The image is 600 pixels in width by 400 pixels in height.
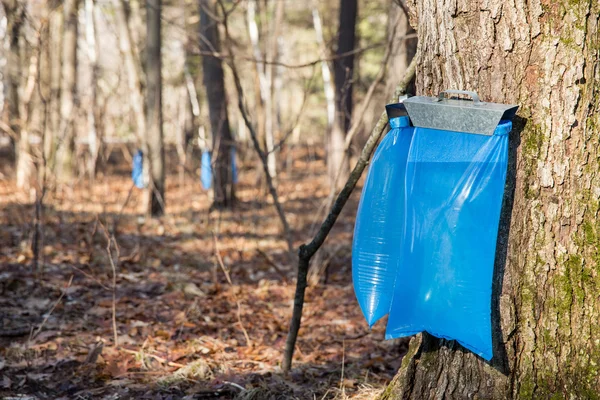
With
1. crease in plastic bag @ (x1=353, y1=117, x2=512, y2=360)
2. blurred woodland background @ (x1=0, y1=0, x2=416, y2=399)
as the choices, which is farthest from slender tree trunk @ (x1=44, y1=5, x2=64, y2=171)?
crease in plastic bag @ (x1=353, y1=117, x2=512, y2=360)

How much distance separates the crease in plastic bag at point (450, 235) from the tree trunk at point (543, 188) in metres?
0.12

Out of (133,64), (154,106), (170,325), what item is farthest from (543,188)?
(133,64)

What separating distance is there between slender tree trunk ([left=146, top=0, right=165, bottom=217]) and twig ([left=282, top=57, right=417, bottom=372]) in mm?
6720

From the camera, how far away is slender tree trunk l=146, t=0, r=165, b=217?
984cm

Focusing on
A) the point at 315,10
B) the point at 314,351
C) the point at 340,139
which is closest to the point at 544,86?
the point at 314,351

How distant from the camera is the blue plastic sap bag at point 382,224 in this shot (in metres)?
2.33

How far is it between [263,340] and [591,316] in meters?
2.53

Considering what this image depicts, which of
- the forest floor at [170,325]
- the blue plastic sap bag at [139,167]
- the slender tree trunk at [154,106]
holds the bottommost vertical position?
the forest floor at [170,325]

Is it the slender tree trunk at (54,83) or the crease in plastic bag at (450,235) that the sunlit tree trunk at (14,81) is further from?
the crease in plastic bag at (450,235)

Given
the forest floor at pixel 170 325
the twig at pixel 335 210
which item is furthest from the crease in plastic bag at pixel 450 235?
the forest floor at pixel 170 325

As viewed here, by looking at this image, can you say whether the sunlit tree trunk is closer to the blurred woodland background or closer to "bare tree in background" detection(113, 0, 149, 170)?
"bare tree in background" detection(113, 0, 149, 170)

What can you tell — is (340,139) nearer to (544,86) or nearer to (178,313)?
(178,313)

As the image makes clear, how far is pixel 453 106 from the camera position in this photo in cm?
217

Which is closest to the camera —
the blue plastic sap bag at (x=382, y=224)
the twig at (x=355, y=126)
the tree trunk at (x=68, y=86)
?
the blue plastic sap bag at (x=382, y=224)
